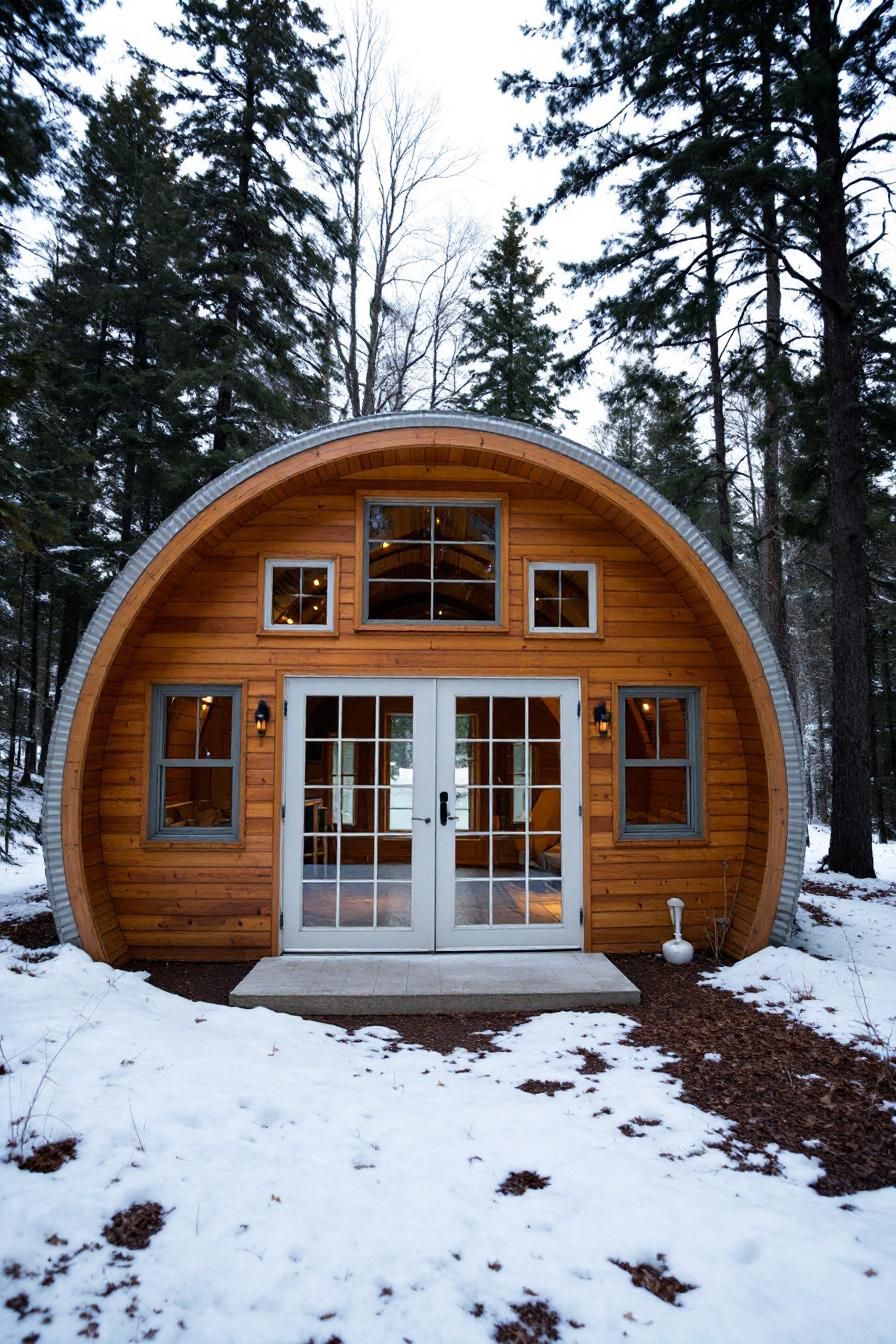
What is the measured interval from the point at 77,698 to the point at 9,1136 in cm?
287

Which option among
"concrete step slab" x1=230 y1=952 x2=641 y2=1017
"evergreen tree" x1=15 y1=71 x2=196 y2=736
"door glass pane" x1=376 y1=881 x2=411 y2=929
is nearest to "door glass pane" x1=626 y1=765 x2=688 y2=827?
"concrete step slab" x1=230 y1=952 x2=641 y2=1017

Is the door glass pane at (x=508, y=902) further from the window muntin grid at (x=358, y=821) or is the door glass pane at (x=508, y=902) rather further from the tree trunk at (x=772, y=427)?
the tree trunk at (x=772, y=427)

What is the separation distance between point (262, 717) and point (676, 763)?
125 inches

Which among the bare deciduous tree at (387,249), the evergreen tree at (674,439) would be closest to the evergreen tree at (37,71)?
the bare deciduous tree at (387,249)

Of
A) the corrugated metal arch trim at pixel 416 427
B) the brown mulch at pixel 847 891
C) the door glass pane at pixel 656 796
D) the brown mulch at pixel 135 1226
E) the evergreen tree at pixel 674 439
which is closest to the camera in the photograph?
the brown mulch at pixel 135 1226

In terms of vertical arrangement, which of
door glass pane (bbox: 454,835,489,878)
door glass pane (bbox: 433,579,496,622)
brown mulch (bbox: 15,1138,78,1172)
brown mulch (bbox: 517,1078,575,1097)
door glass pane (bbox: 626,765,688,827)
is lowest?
brown mulch (bbox: 517,1078,575,1097)

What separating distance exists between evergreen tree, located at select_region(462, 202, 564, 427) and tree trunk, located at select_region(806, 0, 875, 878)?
6.32 meters

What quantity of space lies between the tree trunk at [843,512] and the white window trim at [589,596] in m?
3.70

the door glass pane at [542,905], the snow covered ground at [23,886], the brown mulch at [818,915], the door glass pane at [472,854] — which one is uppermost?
the door glass pane at [472,854]

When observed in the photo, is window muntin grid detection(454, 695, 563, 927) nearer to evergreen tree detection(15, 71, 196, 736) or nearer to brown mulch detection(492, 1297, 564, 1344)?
brown mulch detection(492, 1297, 564, 1344)

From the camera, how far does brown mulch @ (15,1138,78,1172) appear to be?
92.4 inches

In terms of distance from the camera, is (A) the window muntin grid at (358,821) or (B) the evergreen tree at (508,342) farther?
(B) the evergreen tree at (508,342)

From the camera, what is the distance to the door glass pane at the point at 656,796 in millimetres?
5465

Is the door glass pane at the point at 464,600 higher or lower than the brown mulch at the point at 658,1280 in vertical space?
higher
